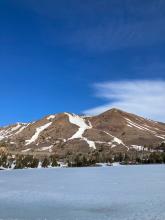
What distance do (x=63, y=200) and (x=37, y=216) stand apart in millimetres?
15872

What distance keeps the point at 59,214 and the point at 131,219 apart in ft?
27.8

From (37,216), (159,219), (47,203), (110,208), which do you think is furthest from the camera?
(47,203)

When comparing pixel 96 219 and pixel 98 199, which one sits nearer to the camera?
pixel 96 219

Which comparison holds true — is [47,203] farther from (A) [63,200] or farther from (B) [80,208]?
(B) [80,208]

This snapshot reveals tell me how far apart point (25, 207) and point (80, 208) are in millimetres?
6766

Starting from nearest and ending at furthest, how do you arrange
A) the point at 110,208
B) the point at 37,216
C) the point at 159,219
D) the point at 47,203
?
the point at 159,219 → the point at 37,216 → the point at 110,208 → the point at 47,203

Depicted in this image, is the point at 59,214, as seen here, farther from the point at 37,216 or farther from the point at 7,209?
the point at 7,209

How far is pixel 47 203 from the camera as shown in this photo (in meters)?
54.9

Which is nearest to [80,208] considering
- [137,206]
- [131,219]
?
[137,206]

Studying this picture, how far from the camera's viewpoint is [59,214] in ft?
144

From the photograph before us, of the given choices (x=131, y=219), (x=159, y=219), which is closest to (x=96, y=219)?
(x=131, y=219)

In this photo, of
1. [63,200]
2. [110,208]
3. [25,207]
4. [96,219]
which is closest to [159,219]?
[96,219]

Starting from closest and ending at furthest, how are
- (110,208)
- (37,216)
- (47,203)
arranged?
(37,216) < (110,208) < (47,203)

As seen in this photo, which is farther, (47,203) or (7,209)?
(47,203)
